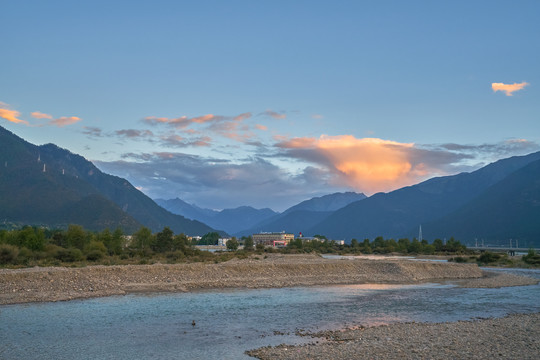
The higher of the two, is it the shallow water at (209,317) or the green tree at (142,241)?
the green tree at (142,241)

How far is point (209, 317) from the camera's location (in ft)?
102

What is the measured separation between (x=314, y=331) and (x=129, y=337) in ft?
34.9

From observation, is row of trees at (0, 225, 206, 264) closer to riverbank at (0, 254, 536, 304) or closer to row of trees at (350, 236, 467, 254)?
riverbank at (0, 254, 536, 304)

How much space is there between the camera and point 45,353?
69.1 feet

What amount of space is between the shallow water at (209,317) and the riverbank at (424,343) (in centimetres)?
240

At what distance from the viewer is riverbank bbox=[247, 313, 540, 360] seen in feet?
64.7

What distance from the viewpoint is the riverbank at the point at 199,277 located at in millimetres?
41188

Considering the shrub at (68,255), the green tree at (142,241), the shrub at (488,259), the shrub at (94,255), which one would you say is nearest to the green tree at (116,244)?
the green tree at (142,241)

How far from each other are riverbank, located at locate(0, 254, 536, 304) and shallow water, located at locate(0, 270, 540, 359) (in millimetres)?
4541

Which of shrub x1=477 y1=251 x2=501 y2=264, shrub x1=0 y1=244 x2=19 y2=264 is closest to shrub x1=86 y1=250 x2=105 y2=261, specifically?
shrub x1=0 y1=244 x2=19 y2=264

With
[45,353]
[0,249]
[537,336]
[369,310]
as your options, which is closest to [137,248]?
[0,249]

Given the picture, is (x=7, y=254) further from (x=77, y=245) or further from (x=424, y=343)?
(x=424, y=343)

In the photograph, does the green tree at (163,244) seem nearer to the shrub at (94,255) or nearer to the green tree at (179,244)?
the green tree at (179,244)

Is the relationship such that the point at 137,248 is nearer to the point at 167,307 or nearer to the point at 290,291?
the point at 290,291
